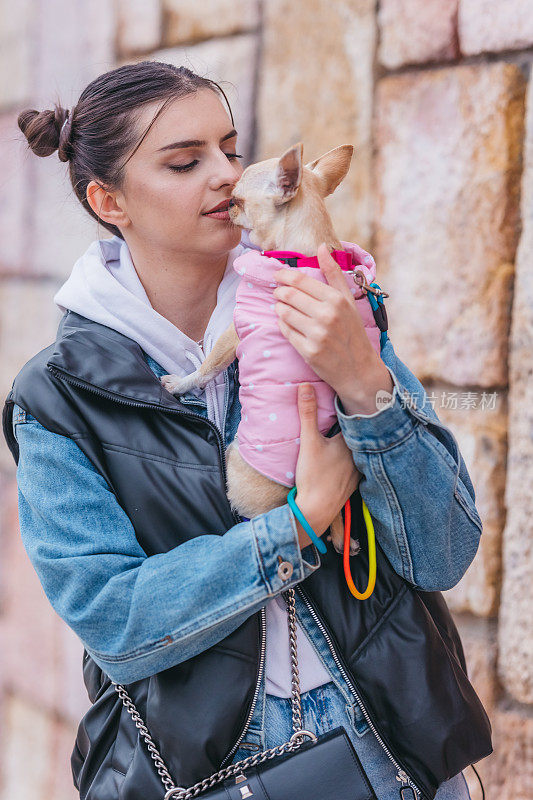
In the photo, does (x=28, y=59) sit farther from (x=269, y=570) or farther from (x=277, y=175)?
(x=269, y=570)

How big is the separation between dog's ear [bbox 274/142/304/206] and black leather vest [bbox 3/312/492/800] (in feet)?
1.34

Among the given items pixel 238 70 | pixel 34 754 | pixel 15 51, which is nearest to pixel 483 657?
pixel 238 70

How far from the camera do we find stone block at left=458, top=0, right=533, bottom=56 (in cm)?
183

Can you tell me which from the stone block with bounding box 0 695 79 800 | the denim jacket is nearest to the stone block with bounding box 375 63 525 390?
the denim jacket

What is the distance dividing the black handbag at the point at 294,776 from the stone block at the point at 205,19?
6.77 ft

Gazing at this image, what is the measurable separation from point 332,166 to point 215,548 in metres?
0.79

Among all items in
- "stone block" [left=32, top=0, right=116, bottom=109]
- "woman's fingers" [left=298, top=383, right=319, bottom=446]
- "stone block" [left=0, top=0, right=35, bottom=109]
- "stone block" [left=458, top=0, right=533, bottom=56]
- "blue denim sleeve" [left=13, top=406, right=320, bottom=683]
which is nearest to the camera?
"blue denim sleeve" [left=13, top=406, right=320, bottom=683]

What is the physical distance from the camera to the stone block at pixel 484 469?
6.42 feet

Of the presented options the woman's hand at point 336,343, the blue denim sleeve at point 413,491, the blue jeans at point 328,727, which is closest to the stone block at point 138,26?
the woman's hand at point 336,343

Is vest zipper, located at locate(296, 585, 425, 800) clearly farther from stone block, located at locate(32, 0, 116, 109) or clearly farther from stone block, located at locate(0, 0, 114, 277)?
stone block, located at locate(32, 0, 116, 109)

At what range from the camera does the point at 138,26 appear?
2.67 meters

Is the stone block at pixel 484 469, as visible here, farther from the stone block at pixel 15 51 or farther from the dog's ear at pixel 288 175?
the stone block at pixel 15 51

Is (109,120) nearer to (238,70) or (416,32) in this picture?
(416,32)

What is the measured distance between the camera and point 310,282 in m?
1.20
